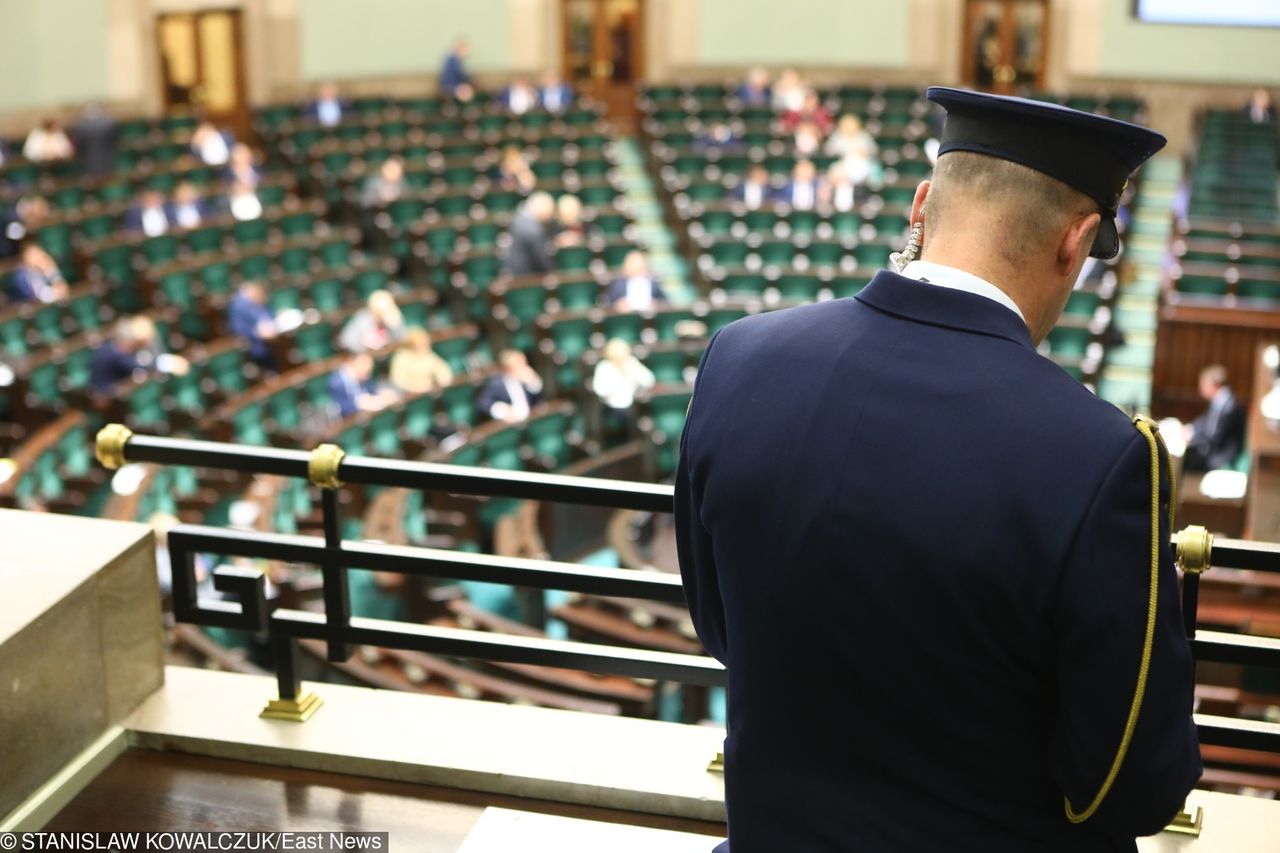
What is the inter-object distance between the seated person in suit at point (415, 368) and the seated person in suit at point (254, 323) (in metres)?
1.00

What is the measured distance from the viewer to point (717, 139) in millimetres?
14680

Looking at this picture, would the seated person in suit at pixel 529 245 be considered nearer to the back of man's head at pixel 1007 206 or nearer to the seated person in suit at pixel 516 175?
the seated person in suit at pixel 516 175

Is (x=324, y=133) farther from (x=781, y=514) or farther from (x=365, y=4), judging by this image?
(x=781, y=514)

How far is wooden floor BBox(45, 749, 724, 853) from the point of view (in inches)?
93.4

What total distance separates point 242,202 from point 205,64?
4.97 meters

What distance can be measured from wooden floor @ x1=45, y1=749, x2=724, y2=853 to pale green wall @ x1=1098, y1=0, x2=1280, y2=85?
668 inches

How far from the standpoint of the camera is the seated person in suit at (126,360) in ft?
28.6

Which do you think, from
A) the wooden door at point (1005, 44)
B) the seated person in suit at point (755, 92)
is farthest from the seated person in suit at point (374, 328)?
the wooden door at point (1005, 44)

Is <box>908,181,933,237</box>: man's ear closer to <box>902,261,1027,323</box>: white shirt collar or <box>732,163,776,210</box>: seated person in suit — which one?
<box>902,261,1027,323</box>: white shirt collar

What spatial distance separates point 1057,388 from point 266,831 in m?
1.56

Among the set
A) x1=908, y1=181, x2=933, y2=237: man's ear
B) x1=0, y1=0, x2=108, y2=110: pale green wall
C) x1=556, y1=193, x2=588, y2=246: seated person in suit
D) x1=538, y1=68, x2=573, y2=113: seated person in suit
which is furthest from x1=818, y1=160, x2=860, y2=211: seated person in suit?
x1=908, y1=181, x2=933, y2=237: man's ear

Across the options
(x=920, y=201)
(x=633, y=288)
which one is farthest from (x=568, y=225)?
(x=920, y=201)

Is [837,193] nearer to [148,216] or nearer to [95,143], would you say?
[148,216]

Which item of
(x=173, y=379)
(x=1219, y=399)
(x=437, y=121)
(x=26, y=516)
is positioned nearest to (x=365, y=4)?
(x=437, y=121)
